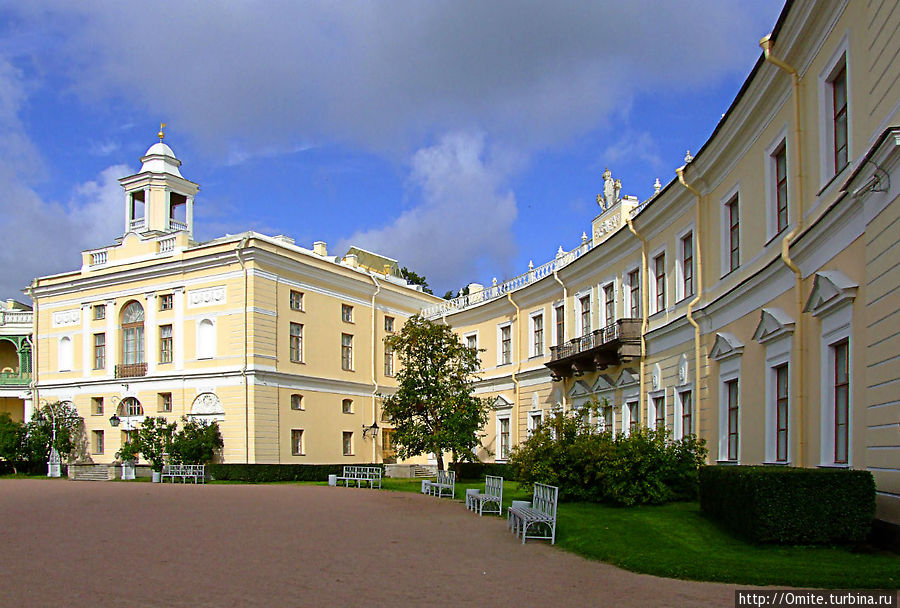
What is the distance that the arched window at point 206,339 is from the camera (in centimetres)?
3756

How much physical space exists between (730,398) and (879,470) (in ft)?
25.1

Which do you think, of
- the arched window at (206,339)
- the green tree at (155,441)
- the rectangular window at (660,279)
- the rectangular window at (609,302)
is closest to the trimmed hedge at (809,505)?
the rectangular window at (660,279)

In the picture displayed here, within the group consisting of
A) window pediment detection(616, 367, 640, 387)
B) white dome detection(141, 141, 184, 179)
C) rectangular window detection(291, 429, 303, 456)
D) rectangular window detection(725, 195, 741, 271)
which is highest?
white dome detection(141, 141, 184, 179)

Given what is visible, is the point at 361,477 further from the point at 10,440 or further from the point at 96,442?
the point at 10,440

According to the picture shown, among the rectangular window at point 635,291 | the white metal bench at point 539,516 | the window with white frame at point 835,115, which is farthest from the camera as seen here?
the rectangular window at point 635,291

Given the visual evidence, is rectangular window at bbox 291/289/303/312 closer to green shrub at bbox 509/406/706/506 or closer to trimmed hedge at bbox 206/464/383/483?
trimmed hedge at bbox 206/464/383/483

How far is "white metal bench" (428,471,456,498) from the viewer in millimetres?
25641

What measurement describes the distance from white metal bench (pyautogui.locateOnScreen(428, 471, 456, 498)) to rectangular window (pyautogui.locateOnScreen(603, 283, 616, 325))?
6.95 metres

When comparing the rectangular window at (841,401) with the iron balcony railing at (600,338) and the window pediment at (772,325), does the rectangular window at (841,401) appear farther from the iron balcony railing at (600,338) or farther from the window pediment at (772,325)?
the iron balcony railing at (600,338)

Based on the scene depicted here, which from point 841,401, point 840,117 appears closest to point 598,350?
point 841,401

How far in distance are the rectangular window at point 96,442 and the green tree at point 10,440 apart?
10.7 ft

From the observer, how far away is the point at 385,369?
147ft

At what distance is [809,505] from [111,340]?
119 feet

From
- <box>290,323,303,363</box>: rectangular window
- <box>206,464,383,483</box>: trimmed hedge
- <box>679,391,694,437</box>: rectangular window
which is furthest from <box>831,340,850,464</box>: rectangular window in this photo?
<box>290,323,303,363</box>: rectangular window
